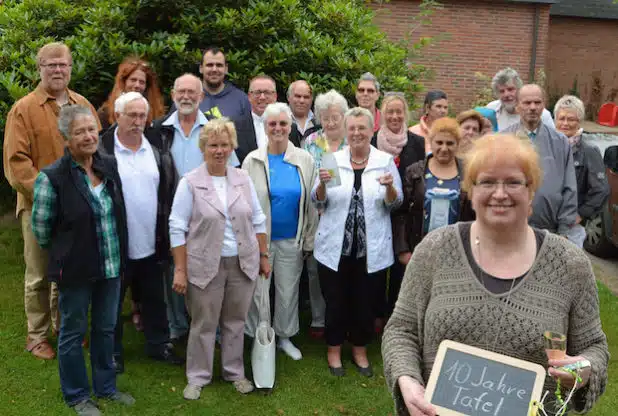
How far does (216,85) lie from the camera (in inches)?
247

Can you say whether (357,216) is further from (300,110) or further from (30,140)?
(30,140)

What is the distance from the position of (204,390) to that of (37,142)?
93.0 inches

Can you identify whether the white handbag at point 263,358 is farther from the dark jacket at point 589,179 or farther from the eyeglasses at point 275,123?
the dark jacket at point 589,179

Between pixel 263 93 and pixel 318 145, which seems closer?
pixel 318 145

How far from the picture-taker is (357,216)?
5469 millimetres

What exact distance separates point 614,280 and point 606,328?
1.97m

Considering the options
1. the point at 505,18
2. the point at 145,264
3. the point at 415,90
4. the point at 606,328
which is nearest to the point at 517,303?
the point at 145,264

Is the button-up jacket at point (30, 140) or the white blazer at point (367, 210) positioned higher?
the button-up jacket at point (30, 140)

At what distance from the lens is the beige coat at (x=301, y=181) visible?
556cm

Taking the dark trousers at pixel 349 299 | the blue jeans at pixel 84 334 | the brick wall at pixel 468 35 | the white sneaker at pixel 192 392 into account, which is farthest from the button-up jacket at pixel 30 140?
the brick wall at pixel 468 35

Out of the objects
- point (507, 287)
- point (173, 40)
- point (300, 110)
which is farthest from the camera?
point (173, 40)

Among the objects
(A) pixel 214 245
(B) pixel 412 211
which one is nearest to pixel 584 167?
(B) pixel 412 211

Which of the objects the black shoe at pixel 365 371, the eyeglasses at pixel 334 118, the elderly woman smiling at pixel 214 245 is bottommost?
the black shoe at pixel 365 371

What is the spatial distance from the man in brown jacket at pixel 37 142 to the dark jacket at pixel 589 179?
429 cm
